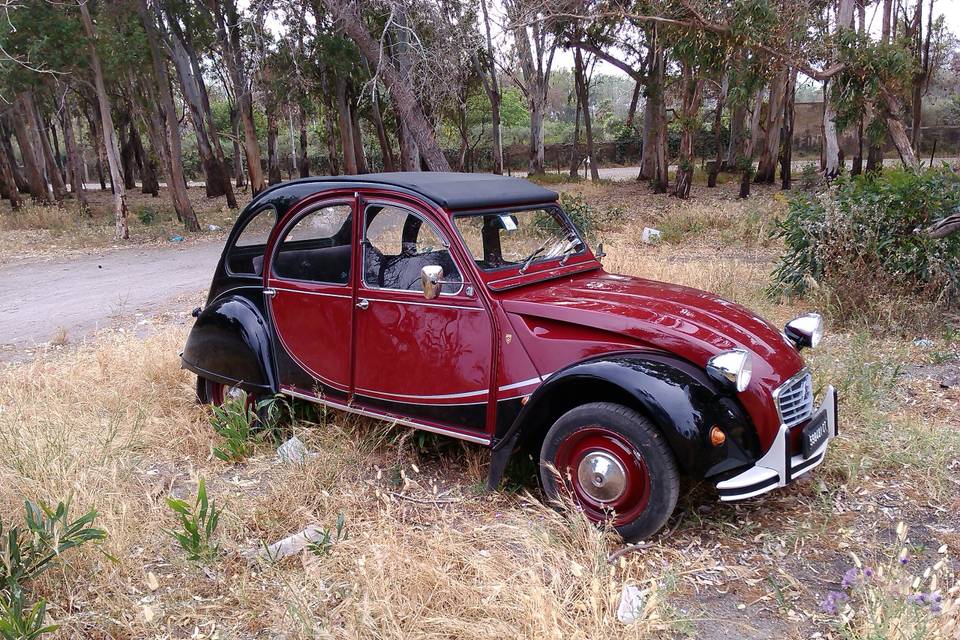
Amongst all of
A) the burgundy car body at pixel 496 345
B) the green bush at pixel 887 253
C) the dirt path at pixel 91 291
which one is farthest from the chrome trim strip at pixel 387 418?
the green bush at pixel 887 253

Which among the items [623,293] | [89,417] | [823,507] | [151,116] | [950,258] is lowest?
[823,507]

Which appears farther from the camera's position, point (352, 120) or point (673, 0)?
point (352, 120)

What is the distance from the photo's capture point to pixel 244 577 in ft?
9.49

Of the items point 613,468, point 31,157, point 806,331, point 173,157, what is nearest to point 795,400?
point 806,331

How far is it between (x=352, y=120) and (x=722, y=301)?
25.2 meters

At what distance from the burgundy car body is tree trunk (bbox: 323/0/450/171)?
1007 cm

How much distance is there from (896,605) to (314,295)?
130 inches

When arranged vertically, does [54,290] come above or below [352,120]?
below

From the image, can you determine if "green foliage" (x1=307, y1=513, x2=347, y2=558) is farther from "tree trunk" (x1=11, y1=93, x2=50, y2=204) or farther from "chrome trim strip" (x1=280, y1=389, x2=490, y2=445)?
"tree trunk" (x1=11, y1=93, x2=50, y2=204)

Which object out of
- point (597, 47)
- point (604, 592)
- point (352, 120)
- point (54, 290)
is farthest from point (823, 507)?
point (352, 120)

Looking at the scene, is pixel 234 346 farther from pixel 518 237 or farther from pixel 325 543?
pixel 518 237

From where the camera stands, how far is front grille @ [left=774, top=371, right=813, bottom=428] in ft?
10.2

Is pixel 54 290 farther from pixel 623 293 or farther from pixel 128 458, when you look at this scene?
pixel 623 293

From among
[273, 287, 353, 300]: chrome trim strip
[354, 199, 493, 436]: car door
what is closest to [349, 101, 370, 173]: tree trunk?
[273, 287, 353, 300]: chrome trim strip
